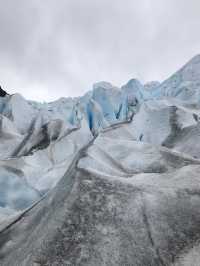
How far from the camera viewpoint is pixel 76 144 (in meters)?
9.28

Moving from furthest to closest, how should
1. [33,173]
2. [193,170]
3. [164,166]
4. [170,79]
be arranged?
[170,79] < [33,173] < [164,166] < [193,170]

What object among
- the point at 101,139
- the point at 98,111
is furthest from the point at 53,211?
the point at 98,111

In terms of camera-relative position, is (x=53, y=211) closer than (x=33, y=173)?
Yes

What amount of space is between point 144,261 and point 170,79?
21718 mm

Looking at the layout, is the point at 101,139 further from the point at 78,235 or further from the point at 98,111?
the point at 98,111

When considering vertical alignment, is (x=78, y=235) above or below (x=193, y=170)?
below

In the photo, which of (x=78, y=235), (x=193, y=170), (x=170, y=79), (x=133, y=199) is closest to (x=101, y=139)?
(x=193, y=170)

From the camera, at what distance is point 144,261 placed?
1.95 m

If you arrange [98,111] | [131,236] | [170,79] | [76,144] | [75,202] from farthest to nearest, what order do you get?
[170,79], [98,111], [76,144], [75,202], [131,236]

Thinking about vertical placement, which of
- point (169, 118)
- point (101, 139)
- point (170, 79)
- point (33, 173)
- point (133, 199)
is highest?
point (170, 79)

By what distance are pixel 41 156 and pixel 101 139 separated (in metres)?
3.21

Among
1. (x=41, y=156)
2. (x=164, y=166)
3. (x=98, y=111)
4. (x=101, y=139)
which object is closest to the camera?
(x=164, y=166)

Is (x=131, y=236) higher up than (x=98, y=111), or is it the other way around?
(x=98, y=111)

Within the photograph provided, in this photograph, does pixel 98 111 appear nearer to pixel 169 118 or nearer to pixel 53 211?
pixel 169 118
